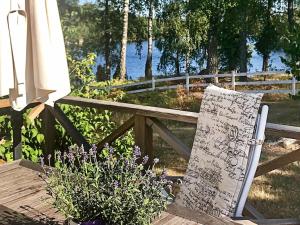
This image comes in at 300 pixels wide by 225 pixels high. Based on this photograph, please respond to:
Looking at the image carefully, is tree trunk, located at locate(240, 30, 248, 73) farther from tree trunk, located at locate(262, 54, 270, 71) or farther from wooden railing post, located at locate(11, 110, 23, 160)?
wooden railing post, located at locate(11, 110, 23, 160)

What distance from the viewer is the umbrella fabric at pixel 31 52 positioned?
7.30 feet

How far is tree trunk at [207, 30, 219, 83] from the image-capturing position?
19.4 metres

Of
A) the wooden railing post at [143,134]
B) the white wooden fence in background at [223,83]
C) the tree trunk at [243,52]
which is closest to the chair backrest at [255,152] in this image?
the wooden railing post at [143,134]

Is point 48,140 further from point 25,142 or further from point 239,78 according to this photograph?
point 239,78

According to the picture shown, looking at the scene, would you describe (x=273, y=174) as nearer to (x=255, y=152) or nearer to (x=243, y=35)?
(x=255, y=152)

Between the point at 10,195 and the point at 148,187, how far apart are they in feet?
3.05

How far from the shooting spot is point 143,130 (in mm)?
3316

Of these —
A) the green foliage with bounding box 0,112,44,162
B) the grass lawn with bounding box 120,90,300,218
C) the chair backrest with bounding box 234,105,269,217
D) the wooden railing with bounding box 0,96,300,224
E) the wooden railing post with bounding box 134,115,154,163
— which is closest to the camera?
the chair backrest with bounding box 234,105,269,217

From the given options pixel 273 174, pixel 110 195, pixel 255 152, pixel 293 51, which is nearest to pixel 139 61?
pixel 273 174

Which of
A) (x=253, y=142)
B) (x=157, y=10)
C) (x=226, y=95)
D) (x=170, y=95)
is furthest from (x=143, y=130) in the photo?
(x=157, y=10)

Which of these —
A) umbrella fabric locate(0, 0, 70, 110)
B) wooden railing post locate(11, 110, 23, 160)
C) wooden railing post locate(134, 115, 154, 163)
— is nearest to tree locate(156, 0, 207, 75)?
wooden railing post locate(11, 110, 23, 160)

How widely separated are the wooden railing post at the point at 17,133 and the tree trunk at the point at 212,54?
16298mm

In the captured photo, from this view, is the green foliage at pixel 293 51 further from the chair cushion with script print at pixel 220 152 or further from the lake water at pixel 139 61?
the lake water at pixel 139 61

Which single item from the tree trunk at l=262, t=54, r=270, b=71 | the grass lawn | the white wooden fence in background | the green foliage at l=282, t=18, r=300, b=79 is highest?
the green foliage at l=282, t=18, r=300, b=79
